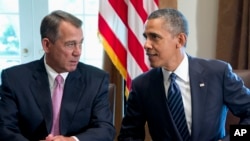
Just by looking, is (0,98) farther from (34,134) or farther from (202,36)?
(202,36)

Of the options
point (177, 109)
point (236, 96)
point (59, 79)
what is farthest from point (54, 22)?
point (236, 96)

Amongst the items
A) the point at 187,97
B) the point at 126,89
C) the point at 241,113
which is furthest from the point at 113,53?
the point at 241,113

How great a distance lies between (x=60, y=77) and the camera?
5.29 feet

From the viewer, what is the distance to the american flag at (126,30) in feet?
7.75

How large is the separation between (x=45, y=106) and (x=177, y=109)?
60cm

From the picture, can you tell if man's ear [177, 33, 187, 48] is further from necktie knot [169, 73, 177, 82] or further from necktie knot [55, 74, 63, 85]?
necktie knot [55, 74, 63, 85]

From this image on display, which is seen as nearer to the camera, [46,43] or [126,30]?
[46,43]

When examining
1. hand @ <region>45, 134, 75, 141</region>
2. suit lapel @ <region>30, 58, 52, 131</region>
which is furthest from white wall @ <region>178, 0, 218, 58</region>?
hand @ <region>45, 134, 75, 141</region>

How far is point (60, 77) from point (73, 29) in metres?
0.25

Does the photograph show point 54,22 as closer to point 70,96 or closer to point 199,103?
point 70,96

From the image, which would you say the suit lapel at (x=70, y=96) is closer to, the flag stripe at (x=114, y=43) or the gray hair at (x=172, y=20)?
the gray hair at (x=172, y=20)

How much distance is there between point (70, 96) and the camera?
62.3 inches

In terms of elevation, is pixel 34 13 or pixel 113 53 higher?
pixel 34 13

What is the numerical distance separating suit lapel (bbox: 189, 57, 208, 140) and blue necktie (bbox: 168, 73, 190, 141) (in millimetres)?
42
